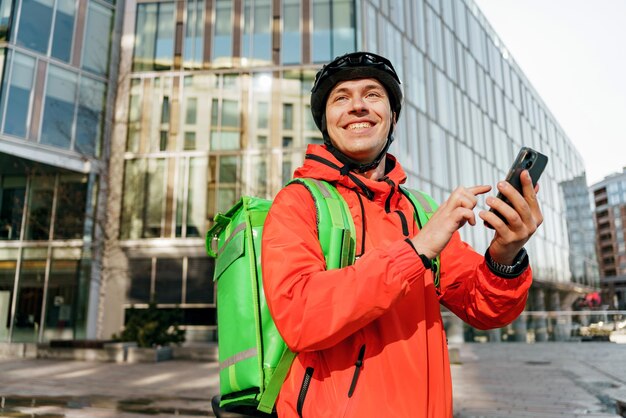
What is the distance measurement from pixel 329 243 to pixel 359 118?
0.52 meters

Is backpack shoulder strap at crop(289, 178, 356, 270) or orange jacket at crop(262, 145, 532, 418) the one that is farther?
backpack shoulder strap at crop(289, 178, 356, 270)

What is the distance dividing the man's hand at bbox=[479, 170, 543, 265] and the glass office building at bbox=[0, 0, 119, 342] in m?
19.9

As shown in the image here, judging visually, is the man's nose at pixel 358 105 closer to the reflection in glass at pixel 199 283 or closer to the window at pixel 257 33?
the reflection in glass at pixel 199 283

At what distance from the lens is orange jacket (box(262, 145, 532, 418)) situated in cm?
118

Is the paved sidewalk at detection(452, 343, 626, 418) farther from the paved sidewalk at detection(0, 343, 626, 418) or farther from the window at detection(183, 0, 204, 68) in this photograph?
the window at detection(183, 0, 204, 68)

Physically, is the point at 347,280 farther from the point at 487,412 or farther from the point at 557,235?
the point at 557,235

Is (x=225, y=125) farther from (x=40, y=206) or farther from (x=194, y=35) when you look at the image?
(x=40, y=206)

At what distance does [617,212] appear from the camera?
121 metres

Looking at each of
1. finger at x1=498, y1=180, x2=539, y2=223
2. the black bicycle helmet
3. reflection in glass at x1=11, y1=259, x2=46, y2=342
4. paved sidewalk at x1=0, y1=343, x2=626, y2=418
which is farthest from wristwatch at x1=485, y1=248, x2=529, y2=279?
reflection in glass at x1=11, y1=259, x2=46, y2=342

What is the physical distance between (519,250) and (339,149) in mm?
697

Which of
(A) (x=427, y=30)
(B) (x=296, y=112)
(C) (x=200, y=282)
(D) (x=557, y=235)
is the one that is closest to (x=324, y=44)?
(B) (x=296, y=112)

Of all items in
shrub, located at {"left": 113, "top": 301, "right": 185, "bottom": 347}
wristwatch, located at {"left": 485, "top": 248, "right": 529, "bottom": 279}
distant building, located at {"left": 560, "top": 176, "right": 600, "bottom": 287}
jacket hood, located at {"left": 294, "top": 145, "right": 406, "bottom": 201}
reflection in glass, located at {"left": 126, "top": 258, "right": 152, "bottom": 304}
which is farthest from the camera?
distant building, located at {"left": 560, "top": 176, "right": 600, "bottom": 287}

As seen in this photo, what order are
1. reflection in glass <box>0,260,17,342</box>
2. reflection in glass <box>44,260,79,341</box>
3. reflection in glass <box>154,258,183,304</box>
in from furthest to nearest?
1. reflection in glass <box>154,258,183,304</box>
2. reflection in glass <box>44,260,79,341</box>
3. reflection in glass <box>0,260,17,342</box>

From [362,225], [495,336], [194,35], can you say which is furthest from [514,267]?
[194,35]
